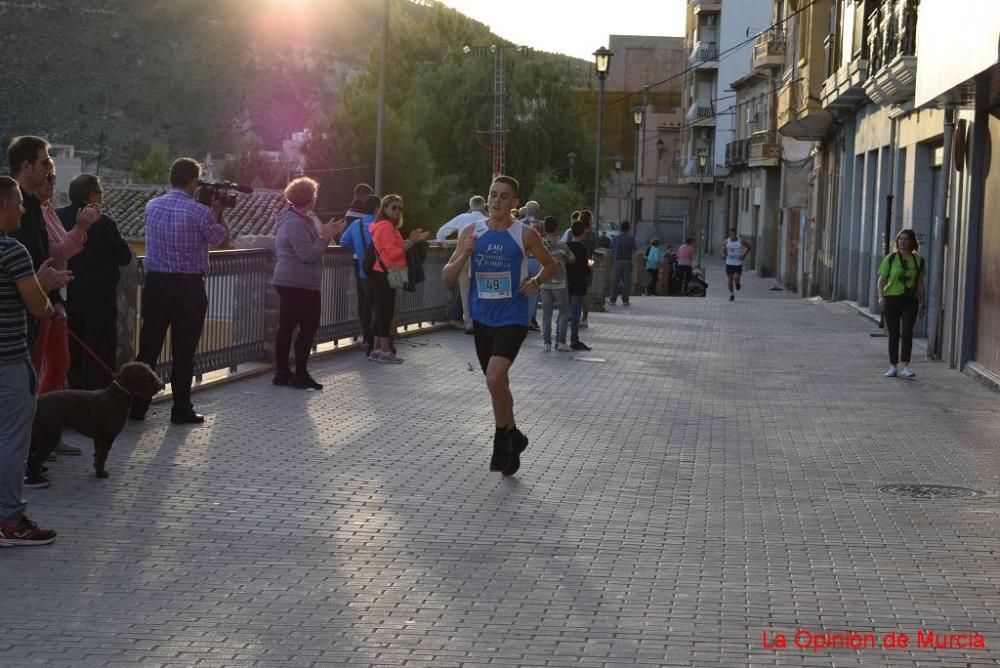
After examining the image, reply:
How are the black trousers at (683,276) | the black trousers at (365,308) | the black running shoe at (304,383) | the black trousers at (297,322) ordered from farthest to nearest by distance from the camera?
the black trousers at (683,276) → the black trousers at (365,308) → the black running shoe at (304,383) → the black trousers at (297,322)

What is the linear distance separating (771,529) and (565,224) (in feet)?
213

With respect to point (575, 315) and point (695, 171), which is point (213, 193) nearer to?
point (575, 315)

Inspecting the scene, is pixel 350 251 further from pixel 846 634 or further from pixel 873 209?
pixel 873 209

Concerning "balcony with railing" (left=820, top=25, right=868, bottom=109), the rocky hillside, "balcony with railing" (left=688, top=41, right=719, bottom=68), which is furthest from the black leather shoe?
the rocky hillside

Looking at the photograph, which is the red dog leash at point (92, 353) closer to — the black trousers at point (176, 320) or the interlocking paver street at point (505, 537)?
the interlocking paver street at point (505, 537)

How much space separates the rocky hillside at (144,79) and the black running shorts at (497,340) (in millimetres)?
141280

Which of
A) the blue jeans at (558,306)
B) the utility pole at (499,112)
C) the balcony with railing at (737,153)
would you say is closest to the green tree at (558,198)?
the utility pole at (499,112)

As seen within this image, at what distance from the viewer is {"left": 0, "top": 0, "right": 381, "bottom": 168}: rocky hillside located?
511ft

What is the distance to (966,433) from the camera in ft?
41.7

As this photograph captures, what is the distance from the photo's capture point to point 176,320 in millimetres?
11430

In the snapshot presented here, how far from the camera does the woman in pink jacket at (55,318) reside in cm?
898

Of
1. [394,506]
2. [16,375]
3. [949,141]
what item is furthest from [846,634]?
[949,141]

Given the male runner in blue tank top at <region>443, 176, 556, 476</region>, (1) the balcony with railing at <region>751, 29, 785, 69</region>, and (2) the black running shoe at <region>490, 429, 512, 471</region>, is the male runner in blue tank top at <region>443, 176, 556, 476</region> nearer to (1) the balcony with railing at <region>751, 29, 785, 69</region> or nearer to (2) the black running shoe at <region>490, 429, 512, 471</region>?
(2) the black running shoe at <region>490, 429, 512, 471</region>

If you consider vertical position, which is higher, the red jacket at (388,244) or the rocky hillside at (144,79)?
the rocky hillside at (144,79)
